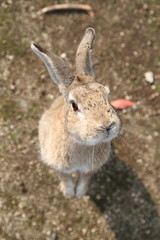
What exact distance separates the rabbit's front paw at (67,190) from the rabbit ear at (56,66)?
5.93 ft

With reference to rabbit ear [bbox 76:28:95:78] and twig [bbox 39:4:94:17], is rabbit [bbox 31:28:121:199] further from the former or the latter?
twig [bbox 39:4:94:17]

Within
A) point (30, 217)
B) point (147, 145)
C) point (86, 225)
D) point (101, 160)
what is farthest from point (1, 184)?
point (147, 145)

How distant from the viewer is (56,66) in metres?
4.50

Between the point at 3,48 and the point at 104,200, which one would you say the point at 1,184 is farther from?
the point at 3,48

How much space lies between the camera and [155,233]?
242 inches

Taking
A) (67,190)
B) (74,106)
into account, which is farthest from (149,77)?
(74,106)

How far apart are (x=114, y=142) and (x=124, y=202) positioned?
0.85 meters

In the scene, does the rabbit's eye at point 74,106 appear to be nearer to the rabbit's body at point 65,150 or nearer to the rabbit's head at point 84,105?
the rabbit's head at point 84,105

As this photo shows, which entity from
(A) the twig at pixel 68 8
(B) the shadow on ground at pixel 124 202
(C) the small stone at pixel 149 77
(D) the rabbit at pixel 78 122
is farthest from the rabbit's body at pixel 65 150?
(A) the twig at pixel 68 8

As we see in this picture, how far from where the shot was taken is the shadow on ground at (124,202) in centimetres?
617

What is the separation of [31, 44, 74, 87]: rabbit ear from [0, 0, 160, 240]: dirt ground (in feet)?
4.37

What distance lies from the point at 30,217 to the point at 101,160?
5.05 ft

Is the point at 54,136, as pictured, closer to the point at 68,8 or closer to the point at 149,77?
the point at 149,77

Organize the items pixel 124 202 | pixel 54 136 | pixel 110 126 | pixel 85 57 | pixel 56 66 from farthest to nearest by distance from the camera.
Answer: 1. pixel 124 202
2. pixel 54 136
3. pixel 85 57
4. pixel 56 66
5. pixel 110 126
